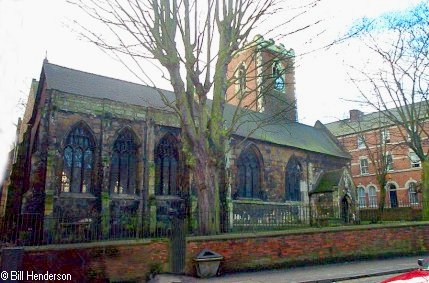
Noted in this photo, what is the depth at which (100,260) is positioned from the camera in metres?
8.72

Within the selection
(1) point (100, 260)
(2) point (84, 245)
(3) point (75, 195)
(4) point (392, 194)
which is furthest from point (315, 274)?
(4) point (392, 194)

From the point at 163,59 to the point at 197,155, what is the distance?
3220 mm

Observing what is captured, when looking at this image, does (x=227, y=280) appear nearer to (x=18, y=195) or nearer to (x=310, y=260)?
(x=310, y=260)

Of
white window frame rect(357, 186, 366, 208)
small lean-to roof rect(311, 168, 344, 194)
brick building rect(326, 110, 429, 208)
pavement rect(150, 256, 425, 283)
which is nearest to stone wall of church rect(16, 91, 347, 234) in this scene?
pavement rect(150, 256, 425, 283)

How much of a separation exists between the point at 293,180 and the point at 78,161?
1588cm

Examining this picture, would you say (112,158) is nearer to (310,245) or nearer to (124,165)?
(124,165)

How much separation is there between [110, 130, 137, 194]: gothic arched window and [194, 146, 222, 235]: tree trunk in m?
8.36

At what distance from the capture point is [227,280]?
9000mm

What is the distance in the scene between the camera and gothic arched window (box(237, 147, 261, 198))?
23.3m

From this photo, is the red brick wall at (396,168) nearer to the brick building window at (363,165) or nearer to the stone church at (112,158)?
the brick building window at (363,165)

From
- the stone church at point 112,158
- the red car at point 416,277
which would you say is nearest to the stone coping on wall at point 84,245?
the stone church at point 112,158

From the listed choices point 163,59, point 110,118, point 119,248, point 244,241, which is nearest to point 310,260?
point 244,241

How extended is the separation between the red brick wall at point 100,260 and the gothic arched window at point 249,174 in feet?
45.7

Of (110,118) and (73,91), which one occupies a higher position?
(73,91)
